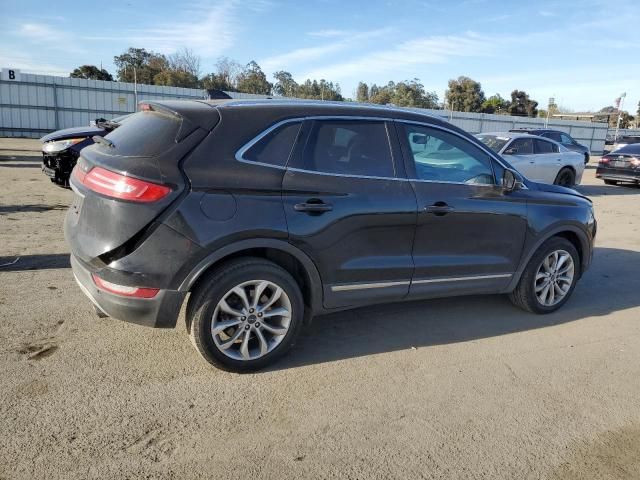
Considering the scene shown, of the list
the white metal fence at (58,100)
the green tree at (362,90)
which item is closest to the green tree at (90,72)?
the white metal fence at (58,100)

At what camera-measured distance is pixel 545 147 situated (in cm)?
1291

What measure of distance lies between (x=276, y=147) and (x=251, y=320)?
1.21 m

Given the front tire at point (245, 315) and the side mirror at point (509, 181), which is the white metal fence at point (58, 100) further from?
the front tire at point (245, 315)

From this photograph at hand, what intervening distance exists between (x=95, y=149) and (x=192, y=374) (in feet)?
5.71

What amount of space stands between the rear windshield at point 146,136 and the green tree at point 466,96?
61472 mm

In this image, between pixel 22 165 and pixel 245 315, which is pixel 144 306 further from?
pixel 22 165

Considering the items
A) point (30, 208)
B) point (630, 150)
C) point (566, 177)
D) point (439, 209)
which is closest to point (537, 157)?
point (566, 177)

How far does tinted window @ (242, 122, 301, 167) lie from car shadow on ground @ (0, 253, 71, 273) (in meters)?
3.19

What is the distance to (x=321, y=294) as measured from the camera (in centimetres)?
379

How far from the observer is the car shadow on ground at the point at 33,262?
212 inches

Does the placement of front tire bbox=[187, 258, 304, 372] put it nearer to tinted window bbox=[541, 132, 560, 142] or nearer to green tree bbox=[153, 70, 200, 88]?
tinted window bbox=[541, 132, 560, 142]

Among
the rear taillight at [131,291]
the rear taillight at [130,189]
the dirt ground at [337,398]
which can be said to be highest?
the rear taillight at [130,189]

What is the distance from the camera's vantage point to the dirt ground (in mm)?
2750

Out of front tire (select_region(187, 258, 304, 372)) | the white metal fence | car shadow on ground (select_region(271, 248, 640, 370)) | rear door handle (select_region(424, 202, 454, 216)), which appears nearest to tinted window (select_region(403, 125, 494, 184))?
rear door handle (select_region(424, 202, 454, 216))
